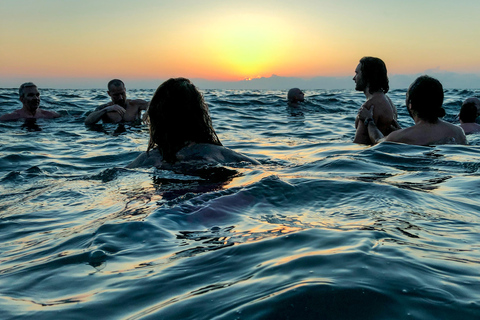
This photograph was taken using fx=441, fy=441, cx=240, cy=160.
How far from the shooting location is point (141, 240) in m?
2.79

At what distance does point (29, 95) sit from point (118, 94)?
245 centimetres

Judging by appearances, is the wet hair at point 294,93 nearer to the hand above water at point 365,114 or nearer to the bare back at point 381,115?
the bare back at point 381,115

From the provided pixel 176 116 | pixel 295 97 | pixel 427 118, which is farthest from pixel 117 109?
pixel 427 118

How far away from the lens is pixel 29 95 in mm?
12039

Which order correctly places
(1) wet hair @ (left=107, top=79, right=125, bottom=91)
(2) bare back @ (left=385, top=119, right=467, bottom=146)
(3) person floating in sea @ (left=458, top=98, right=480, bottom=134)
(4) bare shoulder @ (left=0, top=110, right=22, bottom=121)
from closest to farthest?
(2) bare back @ (left=385, top=119, right=467, bottom=146) → (3) person floating in sea @ (left=458, top=98, right=480, bottom=134) → (1) wet hair @ (left=107, top=79, right=125, bottom=91) → (4) bare shoulder @ (left=0, top=110, right=22, bottom=121)

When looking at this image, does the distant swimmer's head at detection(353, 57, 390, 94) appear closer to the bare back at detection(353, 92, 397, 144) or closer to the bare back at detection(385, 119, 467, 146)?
the bare back at detection(353, 92, 397, 144)

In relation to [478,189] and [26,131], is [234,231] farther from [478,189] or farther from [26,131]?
[26,131]

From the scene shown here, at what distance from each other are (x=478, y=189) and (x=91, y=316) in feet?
11.3

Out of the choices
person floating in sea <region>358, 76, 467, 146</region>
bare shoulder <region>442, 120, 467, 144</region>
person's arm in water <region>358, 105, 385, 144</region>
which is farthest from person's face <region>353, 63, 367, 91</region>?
bare shoulder <region>442, 120, 467, 144</region>

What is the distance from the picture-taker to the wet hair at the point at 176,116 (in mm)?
4832

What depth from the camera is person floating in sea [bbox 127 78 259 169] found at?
4816 mm

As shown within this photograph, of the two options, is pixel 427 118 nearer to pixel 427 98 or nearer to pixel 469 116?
pixel 427 98

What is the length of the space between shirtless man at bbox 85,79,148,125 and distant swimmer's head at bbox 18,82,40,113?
5.49ft

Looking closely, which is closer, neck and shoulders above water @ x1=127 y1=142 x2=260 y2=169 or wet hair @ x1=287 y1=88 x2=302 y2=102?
neck and shoulders above water @ x1=127 y1=142 x2=260 y2=169
